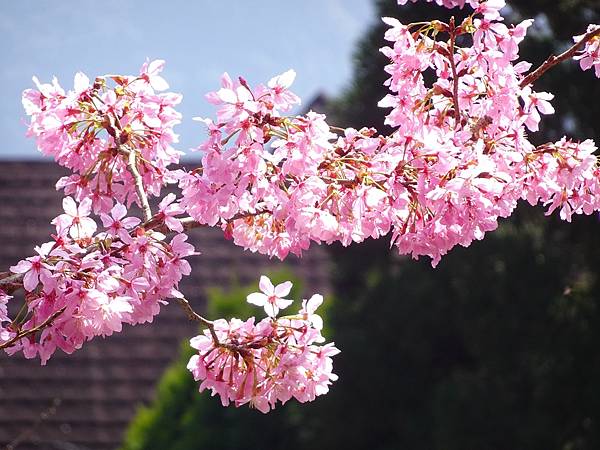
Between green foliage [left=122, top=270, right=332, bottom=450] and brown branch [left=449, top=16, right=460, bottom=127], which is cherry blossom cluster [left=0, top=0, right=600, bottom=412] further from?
green foliage [left=122, top=270, right=332, bottom=450]

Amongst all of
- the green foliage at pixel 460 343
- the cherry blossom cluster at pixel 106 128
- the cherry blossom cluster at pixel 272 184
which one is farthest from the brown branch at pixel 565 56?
the green foliage at pixel 460 343

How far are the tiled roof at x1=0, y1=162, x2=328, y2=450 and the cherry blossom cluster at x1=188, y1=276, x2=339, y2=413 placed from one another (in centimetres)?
534

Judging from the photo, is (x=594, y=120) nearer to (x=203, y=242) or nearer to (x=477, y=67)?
(x=477, y=67)

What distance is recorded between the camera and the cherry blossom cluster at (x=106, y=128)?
205cm

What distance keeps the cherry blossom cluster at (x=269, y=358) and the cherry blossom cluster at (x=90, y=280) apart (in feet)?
0.52

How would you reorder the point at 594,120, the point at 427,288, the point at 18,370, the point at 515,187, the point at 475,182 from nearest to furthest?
the point at 475,182 < the point at 515,187 < the point at 594,120 < the point at 427,288 < the point at 18,370

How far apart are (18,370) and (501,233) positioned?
4.05 metres

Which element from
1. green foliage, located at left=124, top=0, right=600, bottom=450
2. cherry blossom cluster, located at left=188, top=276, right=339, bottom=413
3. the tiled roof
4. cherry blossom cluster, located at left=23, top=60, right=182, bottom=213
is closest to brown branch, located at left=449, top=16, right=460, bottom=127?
cherry blossom cluster, located at left=188, top=276, right=339, bottom=413

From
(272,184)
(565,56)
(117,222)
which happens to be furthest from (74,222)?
(565,56)

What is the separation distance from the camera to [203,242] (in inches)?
330

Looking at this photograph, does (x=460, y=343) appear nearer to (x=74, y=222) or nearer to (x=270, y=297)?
(x=270, y=297)

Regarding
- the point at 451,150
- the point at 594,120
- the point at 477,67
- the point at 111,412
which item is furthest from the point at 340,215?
the point at 111,412

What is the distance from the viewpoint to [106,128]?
6.73 feet

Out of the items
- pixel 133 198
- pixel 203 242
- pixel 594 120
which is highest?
pixel 203 242
